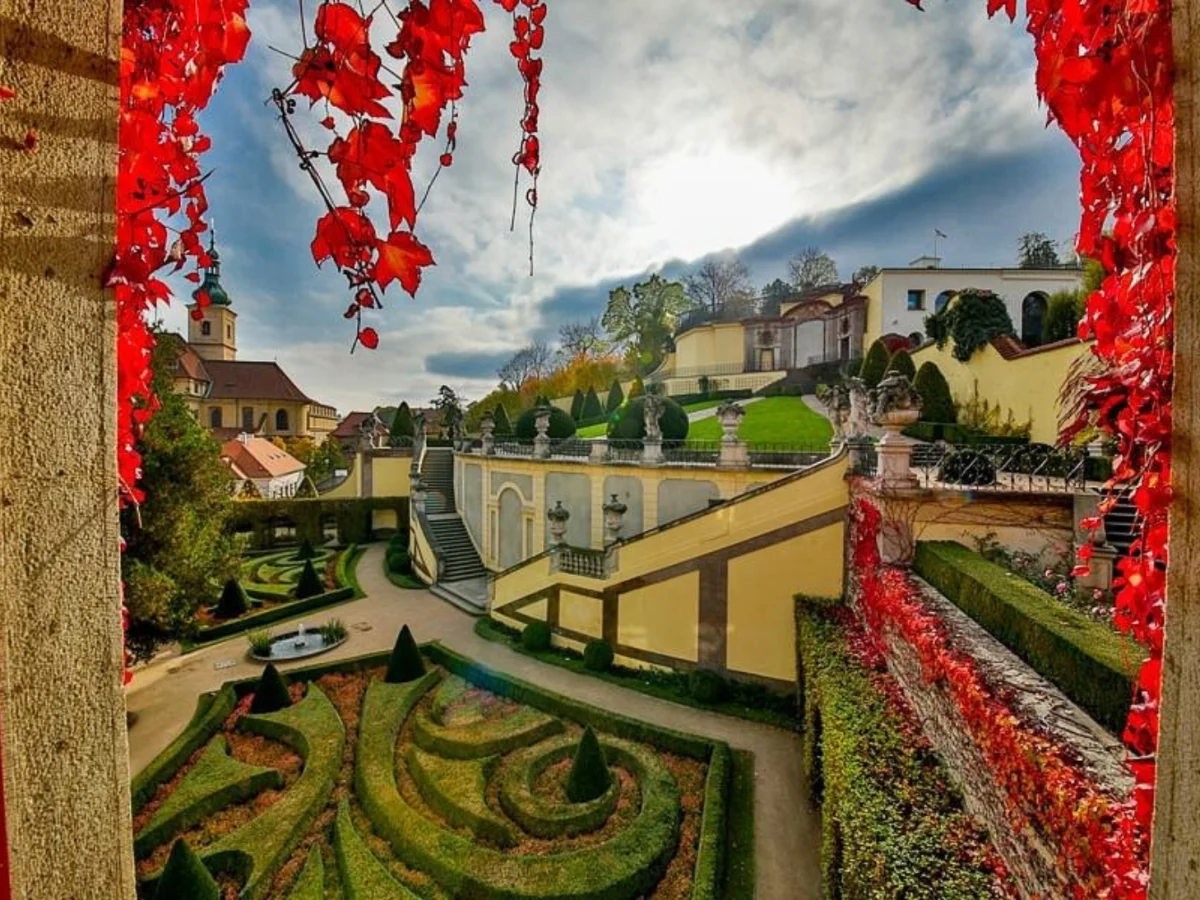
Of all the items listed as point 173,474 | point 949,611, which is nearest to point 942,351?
point 949,611

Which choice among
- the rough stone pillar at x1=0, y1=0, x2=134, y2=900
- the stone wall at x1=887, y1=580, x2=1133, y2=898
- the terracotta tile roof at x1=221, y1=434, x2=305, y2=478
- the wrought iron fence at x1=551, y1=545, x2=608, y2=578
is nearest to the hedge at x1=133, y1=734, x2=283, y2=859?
the wrought iron fence at x1=551, y1=545, x2=608, y2=578

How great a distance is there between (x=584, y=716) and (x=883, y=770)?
6.24 metres

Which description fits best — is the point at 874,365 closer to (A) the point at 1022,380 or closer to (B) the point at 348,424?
(A) the point at 1022,380

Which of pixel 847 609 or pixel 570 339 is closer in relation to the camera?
pixel 847 609

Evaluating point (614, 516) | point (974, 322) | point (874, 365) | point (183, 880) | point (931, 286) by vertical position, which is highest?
point (931, 286)

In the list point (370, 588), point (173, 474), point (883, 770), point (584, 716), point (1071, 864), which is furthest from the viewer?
point (370, 588)

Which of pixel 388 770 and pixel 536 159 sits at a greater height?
pixel 536 159

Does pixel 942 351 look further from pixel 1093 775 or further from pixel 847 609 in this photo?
pixel 1093 775

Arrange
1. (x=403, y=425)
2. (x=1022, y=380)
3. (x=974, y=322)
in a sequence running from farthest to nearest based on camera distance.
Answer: (x=403, y=425), (x=974, y=322), (x=1022, y=380)

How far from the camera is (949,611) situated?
632cm

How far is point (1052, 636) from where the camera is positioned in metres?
4.64

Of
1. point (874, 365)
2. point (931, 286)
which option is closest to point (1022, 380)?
point (874, 365)

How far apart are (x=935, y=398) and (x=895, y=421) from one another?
49.3ft

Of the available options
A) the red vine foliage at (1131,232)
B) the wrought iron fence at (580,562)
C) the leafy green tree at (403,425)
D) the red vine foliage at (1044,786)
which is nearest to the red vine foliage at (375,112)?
the red vine foliage at (1131,232)
